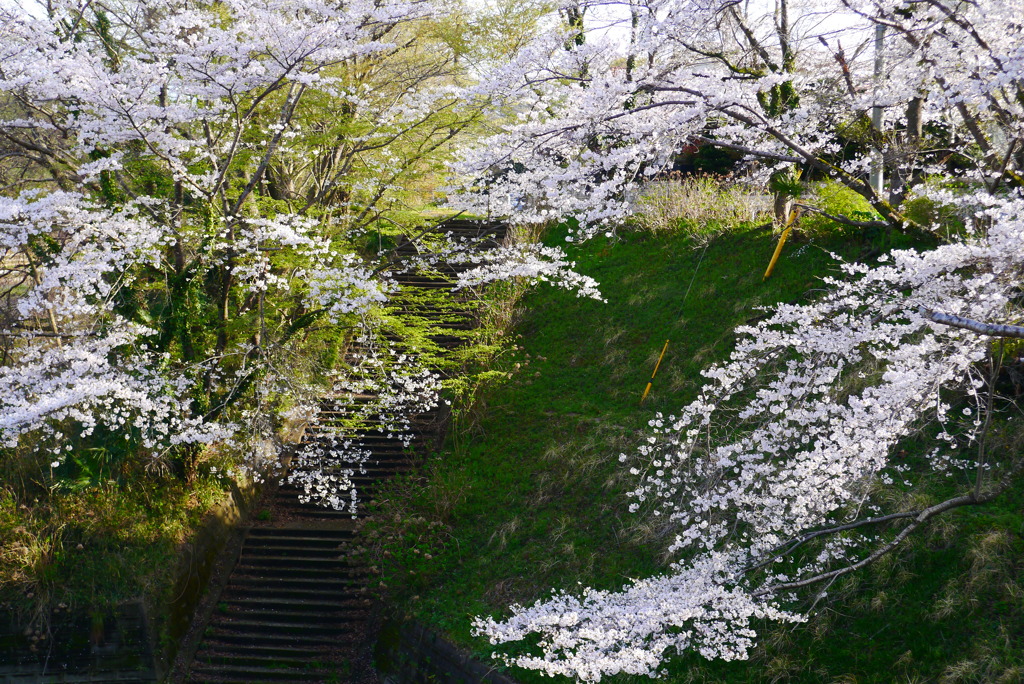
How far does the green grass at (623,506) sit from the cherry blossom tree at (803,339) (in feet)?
1.03

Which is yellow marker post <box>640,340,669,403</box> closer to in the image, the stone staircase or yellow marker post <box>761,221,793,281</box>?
yellow marker post <box>761,221,793,281</box>

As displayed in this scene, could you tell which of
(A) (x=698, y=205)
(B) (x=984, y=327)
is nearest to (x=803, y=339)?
(B) (x=984, y=327)

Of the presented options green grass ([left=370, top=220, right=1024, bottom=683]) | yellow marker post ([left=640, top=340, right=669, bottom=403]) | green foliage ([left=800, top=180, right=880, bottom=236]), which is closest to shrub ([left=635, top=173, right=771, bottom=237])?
green grass ([left=370, top=220, right=1024, bottom=683])

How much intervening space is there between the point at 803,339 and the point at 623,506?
150 inches

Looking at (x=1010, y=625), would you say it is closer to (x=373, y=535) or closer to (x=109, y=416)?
(x=373, y=535)

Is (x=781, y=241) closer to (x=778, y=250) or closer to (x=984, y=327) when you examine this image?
(x=778, y=250)

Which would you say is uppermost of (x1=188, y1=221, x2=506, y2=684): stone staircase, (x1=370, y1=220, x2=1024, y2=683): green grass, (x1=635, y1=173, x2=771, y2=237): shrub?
(x1=635, y1=173, x2=771, y2=237): shrub

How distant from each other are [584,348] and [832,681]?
6725 mm

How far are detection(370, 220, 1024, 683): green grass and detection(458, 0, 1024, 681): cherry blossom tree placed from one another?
313 millimetres

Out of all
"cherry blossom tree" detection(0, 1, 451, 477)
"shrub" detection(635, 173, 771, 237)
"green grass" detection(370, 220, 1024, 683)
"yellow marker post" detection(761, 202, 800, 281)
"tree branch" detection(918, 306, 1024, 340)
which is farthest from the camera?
"shrub" detection(635, 173, 771, 237)

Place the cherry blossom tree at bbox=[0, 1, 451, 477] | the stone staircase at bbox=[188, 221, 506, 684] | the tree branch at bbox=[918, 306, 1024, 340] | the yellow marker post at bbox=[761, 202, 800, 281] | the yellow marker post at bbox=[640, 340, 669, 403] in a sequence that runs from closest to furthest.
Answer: the tree branch at bbox=[918, 306, 1024, 340] → the cherry blossom tree at bbox=[0, 1, 451, 477] → the stone staircase at bbox=[188, 221, 506, 684] → the yellow marker post at bbox=[640, 340, 669, 403] → the yellow marker post at bbox=[761, 202, 800, 281]

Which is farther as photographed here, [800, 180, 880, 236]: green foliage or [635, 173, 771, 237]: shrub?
[635, 173, 771, 237]: shrub

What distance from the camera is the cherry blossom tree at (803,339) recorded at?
4523 mm

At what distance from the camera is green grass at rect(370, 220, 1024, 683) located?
509cm
